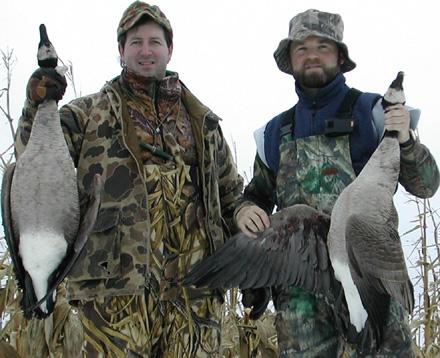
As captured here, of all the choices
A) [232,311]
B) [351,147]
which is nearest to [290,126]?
[351,147]

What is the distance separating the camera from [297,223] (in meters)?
3.66

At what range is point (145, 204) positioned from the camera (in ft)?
→ 12.0

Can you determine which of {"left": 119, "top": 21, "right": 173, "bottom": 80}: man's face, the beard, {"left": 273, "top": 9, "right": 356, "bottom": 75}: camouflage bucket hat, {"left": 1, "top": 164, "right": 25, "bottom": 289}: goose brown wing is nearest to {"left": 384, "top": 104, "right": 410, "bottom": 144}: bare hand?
the beard

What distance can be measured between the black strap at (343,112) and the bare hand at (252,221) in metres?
0.47

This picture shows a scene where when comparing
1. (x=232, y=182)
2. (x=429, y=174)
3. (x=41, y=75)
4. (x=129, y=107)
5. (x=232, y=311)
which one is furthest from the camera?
(x=232, y=311)

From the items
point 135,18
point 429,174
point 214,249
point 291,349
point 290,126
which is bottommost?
point 291,349

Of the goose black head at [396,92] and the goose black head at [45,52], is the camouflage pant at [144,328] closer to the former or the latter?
the goose black head at [45,52]

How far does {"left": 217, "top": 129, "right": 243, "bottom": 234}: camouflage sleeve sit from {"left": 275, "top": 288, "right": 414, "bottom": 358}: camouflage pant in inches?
26.5

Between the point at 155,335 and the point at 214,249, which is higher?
the point at 214,249

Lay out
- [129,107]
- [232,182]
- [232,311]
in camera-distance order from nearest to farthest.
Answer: [129,107]
[232,182]
[232,311]

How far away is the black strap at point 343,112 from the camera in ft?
12.2

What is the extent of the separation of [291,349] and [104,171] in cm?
141

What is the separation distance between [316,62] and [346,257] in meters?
1.14

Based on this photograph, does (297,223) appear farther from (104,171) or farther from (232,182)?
(104,171)
